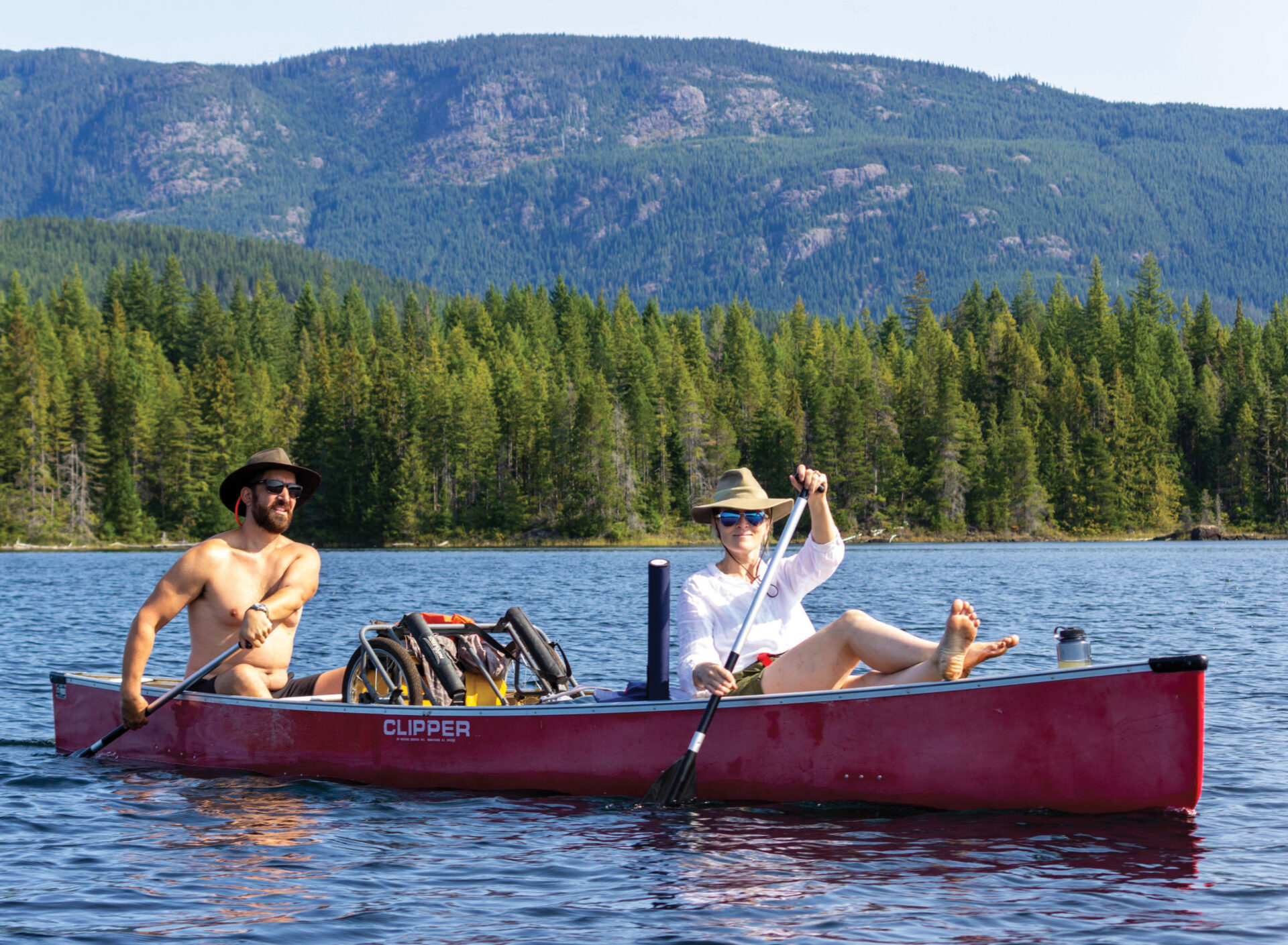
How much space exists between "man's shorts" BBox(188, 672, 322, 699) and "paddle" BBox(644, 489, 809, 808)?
340 cm

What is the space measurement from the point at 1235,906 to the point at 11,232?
701 feet

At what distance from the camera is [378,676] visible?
1079 centimetres

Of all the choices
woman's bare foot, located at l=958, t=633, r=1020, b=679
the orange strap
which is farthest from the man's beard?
woman's bare foot, located at l=958, t=633, r=1020, b=679

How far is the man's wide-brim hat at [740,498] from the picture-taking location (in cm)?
888

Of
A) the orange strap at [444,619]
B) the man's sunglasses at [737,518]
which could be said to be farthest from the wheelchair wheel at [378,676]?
the man's sunglasses at [737,518]

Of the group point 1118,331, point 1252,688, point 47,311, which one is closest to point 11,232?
point 47,311

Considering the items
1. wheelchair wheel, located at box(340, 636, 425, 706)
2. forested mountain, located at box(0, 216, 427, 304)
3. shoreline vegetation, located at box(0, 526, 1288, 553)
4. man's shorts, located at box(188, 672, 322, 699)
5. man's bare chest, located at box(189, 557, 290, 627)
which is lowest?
shoreline vegetation, located at box(0, 526, 1288, 553)

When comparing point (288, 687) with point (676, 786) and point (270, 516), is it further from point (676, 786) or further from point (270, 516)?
point (676, 786)

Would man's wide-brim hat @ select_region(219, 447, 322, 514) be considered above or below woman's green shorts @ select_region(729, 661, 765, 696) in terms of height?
above

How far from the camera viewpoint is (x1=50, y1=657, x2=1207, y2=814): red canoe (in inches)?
328

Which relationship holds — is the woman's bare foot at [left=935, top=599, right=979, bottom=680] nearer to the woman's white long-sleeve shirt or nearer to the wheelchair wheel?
the woman's white long-sleeve shirt

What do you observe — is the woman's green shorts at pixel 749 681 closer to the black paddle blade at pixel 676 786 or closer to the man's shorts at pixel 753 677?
the man's shorts at pixel 753 677

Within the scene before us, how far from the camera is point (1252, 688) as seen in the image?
15.8 m

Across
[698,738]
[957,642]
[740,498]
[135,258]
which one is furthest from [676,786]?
[135,258]
